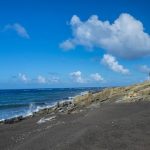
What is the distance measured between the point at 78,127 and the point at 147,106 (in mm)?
8338

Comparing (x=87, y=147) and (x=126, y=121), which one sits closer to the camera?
(x=87, y=147)

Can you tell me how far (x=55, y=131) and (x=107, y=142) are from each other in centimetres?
517

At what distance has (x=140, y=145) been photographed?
55.1 ft

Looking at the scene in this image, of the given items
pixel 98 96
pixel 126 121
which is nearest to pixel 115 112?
pixel 126 121

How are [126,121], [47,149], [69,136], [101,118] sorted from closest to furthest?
[47,149] < [69,136] < [126,121] < [101,118]

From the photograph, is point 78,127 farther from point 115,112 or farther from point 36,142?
point 115,112

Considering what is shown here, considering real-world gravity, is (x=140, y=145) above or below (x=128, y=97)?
below

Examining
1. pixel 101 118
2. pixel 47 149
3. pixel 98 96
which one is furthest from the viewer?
pixel 98 96

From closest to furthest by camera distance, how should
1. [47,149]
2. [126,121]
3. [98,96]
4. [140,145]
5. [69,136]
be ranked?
1. [140,145]
2. [47,149]
3. [69,136]
4. [126,121]
5. [98,96]

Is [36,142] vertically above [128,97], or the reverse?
[128,97]

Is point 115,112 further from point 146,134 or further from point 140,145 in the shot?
point 140,145

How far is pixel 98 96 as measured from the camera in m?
45.8

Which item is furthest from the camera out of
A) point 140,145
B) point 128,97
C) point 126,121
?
point 128,97

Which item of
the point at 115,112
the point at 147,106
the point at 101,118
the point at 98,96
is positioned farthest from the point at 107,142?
the point at 98,96
